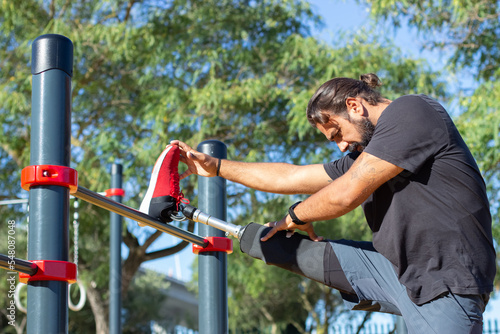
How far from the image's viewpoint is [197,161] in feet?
7.76

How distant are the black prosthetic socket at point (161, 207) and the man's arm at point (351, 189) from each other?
499mm

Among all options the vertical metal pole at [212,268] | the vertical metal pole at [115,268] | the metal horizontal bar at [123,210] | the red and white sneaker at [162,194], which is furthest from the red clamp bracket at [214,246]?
the vertical metal pole at [115,268]

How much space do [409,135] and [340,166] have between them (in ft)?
2.02

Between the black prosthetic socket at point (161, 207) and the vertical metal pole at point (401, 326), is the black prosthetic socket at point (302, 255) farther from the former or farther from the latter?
the vertical metal pole at point (401, 326)

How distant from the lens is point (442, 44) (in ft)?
22.4

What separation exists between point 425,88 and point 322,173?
5478mm

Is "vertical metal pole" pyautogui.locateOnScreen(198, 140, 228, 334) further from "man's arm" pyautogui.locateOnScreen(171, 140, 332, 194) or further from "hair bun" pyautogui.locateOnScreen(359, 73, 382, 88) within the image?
"hair bun" pyautogui.locateOnScreen(359, 73, 382, 88)

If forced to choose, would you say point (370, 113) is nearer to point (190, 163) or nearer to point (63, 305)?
point (190, 163)

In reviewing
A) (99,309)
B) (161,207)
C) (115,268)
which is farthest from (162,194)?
(99,309)

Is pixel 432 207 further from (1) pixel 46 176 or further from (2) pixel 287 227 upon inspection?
(1) pixel 46 176

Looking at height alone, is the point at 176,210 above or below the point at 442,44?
below

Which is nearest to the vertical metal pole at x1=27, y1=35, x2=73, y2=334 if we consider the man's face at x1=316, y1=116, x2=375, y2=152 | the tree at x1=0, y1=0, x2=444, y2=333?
the man's face at x1=316, y1=116, x2=375, y2=152

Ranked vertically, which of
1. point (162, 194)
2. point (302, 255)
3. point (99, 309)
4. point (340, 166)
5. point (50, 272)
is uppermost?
point (99, 309)

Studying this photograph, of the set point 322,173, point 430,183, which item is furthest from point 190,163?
point 430,183
